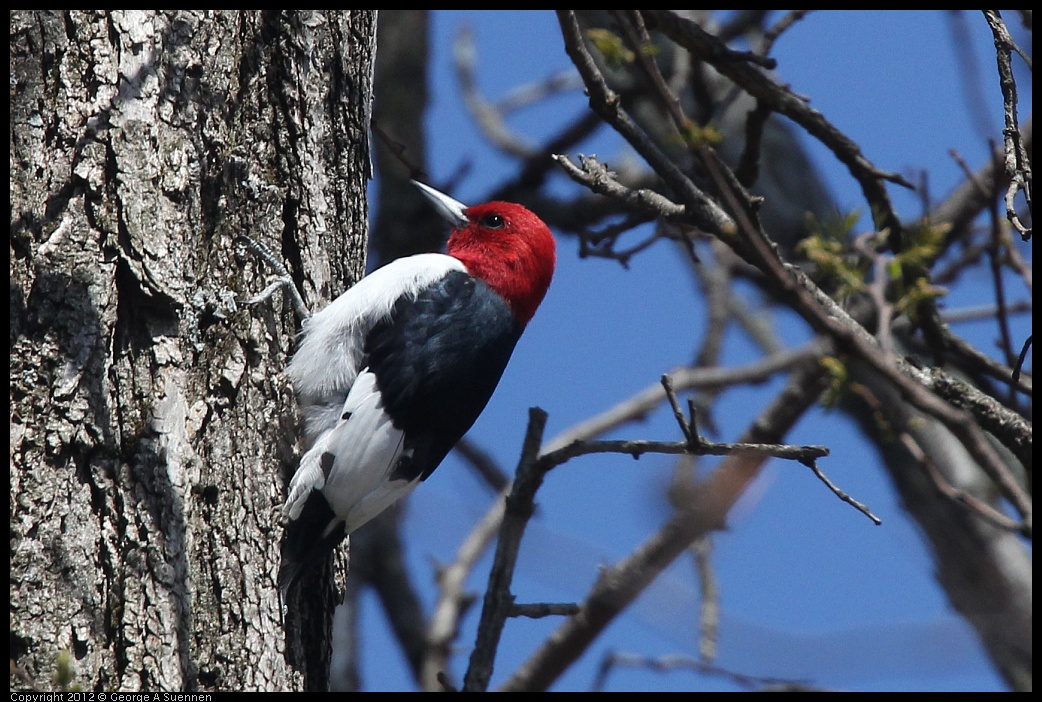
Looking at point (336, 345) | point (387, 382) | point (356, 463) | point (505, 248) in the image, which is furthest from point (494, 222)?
point (356, 463)

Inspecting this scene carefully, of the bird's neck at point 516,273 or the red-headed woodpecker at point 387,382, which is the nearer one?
the red-headed woodpecker at point 387,382

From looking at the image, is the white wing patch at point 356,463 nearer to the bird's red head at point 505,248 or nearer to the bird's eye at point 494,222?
the bird's red head at point 505,248

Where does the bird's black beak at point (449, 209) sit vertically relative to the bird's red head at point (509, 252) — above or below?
above

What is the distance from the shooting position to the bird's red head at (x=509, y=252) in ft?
14.0

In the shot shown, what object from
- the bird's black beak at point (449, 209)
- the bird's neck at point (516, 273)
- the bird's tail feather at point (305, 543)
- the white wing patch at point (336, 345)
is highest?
the bird's black beak at point (449, 209)

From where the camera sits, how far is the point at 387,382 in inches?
140

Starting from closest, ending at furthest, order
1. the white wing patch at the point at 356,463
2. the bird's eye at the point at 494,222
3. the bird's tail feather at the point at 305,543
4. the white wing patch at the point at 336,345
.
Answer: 1. the bird's tail feather at the point at 305,543
2. the white wing patch at the point at 356,463
3. the white wing patch at the point at 336,345
4. the bird's eye at the point at 494,222

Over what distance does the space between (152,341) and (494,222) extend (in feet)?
A: 6.55

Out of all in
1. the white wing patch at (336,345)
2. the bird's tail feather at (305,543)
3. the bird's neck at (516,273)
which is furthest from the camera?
the bird's neck at (516,273)

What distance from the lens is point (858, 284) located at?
3.31m

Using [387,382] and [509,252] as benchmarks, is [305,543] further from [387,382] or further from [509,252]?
[509,252]

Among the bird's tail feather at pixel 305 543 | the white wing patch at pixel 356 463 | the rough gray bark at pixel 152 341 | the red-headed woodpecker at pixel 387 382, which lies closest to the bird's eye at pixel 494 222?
the red-headed woodpecker at pixel 387 382

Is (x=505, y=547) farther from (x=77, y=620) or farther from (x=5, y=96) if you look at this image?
(x=5, y=96)
